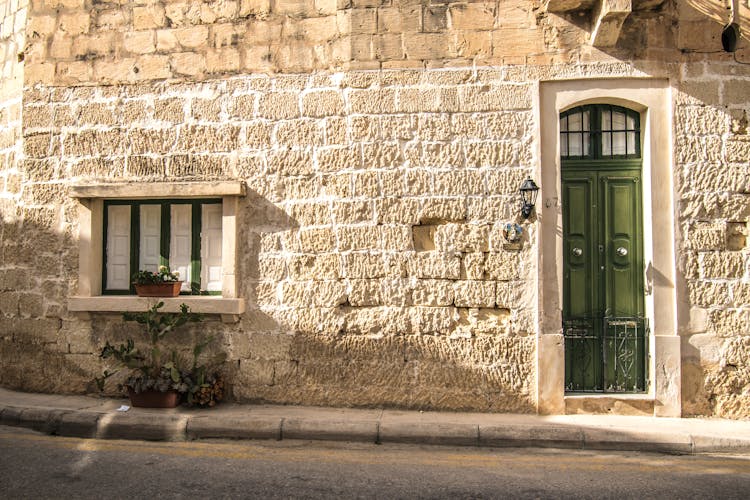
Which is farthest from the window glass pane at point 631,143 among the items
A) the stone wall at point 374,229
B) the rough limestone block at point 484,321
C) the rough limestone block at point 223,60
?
the rough limestone block at point 223,60

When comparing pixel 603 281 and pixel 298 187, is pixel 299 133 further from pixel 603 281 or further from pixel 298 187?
pixel 603 281

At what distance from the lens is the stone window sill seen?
657 centimetres

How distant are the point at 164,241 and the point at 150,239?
203mm

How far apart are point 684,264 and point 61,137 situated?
7.12 meters

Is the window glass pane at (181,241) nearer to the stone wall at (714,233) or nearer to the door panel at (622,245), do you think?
the door panel at (622,245)

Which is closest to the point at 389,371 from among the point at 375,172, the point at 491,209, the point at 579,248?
the point at 491,209

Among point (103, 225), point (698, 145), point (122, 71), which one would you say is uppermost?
point (122, 71)

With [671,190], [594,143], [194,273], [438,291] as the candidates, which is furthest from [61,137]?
[671,190]

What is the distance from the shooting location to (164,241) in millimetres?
7004

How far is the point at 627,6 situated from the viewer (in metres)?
5.87

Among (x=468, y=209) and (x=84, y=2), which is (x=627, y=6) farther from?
(x=84, y=2)

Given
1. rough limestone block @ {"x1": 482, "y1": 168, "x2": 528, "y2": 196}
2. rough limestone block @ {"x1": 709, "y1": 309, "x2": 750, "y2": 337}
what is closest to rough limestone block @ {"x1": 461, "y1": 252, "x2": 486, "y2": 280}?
rough limestone block @ {"x1": 482, "y1": 168, "x2": 528, "y2": 196}

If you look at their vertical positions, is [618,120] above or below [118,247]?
above

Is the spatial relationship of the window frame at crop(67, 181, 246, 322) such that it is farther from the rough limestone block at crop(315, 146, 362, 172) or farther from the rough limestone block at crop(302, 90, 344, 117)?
the rough limestone block at crop(302, 90, 344, 117)
